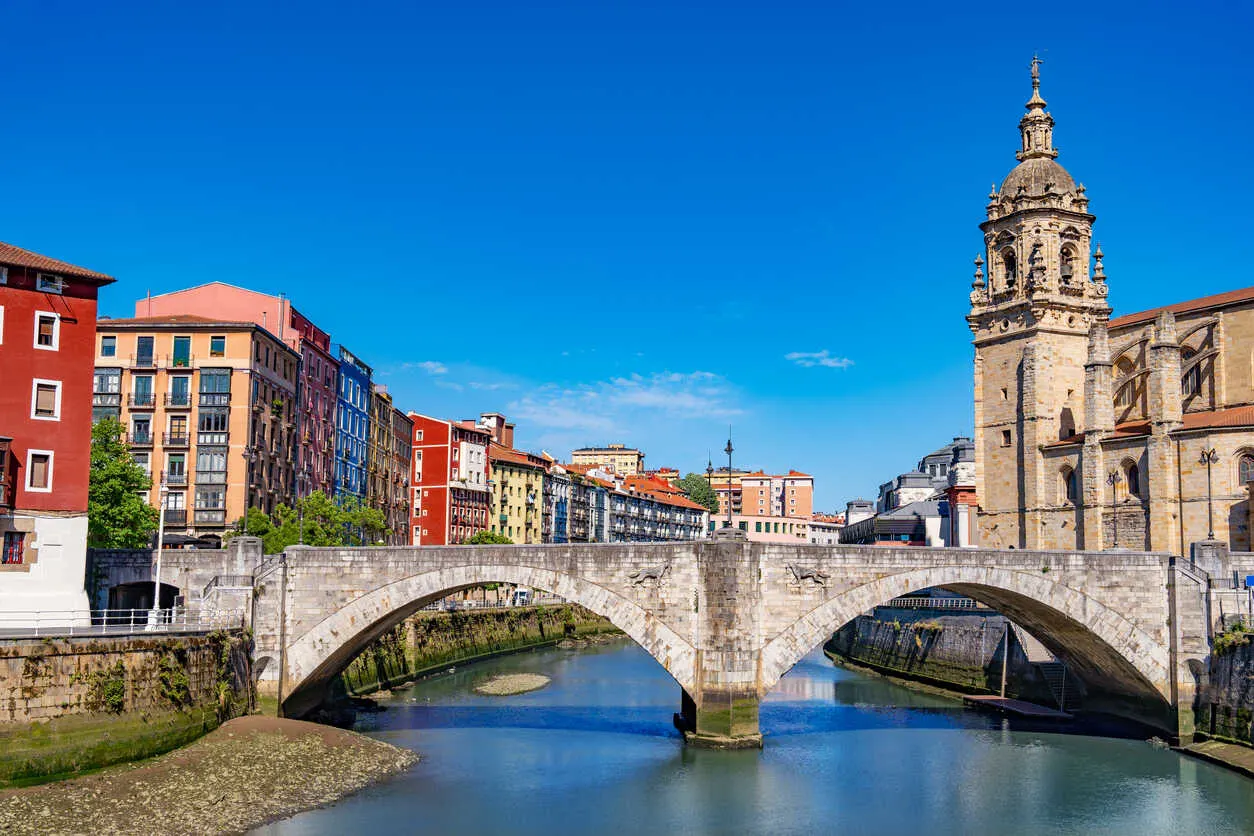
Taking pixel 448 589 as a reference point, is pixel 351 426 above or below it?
above

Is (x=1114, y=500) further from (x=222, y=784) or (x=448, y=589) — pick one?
(x=222, y=784)

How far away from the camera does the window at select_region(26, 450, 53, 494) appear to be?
129 feet

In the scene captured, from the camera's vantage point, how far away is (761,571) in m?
44.1

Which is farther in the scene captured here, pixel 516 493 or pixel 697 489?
pixel 697 489

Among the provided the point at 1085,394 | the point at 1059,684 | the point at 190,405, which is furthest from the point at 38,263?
the point at 1085,394

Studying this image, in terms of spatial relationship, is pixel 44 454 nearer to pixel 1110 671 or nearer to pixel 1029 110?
pixel 1110 671

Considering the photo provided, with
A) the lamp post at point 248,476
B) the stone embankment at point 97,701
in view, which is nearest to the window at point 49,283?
the stone embankment at point 97,701

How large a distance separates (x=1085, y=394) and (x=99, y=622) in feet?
177

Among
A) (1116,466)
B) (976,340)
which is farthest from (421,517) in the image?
(1116,466)

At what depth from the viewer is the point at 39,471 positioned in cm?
3972

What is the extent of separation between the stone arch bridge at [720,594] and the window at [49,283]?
35.2ft

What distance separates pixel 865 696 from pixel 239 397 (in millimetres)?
36643

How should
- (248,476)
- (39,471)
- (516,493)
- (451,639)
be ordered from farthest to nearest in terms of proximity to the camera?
1. (516,493)
2. (451,639)
3. (248,476)
4. (39,471)

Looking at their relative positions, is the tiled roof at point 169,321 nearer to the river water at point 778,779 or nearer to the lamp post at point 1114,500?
the river water at point 778,779
